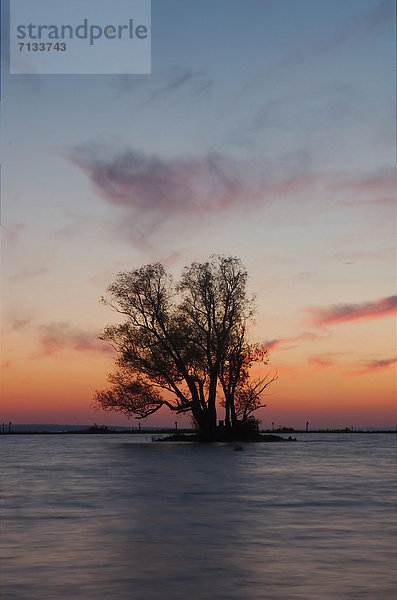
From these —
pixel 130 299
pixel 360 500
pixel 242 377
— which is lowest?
pixel 360 500

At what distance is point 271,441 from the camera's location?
8044 centimetres

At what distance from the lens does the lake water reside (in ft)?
42.1

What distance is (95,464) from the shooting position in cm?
4703

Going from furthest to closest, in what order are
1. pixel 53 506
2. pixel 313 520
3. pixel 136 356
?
pixel 136 356 < pixel 53 506 < pixel 313 520

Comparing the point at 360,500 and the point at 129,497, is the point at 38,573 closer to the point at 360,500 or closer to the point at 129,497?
the point at 129,497

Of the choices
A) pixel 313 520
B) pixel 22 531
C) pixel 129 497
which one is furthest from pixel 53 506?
pixel 313 520

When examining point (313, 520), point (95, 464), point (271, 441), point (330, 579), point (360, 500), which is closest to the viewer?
point (330, 579)

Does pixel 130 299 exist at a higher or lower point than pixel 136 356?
higher

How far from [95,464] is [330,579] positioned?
35.0m

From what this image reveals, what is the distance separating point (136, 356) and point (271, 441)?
70.8ft

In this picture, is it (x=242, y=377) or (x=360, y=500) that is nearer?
(x=360, y=500)

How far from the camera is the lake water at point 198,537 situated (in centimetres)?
1283

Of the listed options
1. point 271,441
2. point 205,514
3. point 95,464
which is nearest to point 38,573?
point 205,514

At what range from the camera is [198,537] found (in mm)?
18469
